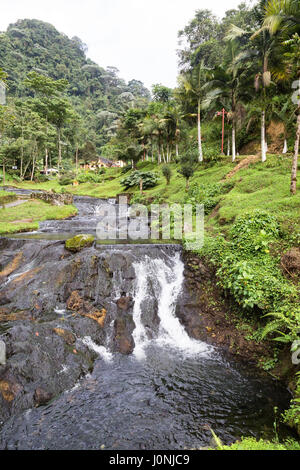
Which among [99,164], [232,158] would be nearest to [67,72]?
[99,164]

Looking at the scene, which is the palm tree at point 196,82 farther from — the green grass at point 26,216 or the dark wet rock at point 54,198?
the dark wet rock at point 54,198

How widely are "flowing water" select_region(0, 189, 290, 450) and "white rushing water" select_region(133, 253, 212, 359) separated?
6 cm

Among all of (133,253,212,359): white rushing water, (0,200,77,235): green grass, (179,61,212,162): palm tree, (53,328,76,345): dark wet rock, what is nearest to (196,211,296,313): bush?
(133,253,212,359): white rushing water

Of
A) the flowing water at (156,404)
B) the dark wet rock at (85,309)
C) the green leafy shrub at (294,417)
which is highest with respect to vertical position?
the dark wet rock at (85,309)

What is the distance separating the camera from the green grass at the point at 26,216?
1600 cm

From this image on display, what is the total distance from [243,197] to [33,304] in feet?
39.5

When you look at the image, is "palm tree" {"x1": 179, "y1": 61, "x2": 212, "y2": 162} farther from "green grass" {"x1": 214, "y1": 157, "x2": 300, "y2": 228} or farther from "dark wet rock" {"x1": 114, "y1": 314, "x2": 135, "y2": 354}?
"dark wet rock" {"x1": 114, "y1": 314, "x2": 135, "y2": 354}

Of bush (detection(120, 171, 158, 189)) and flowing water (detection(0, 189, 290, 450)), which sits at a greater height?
bush (detection(120, 171, 158, 189))

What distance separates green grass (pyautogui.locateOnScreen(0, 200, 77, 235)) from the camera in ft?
52.5

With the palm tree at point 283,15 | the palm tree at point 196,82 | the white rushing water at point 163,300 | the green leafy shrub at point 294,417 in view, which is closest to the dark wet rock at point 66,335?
the white rushing water at point 163,300

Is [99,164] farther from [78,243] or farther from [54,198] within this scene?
[78,243]

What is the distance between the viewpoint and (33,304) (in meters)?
9.11

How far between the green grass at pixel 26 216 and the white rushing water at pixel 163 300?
966 centimetres
